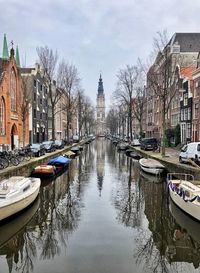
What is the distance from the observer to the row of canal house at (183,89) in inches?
1731

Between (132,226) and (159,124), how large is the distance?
5734 cm

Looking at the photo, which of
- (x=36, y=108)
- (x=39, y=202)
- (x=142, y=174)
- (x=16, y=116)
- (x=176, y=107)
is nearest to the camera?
(x=39, y=202)

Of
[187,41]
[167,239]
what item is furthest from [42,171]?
[187,41]

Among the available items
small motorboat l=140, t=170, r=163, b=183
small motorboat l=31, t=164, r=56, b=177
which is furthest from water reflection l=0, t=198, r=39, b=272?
small motorboat l=140, t=170, r=163, b=183

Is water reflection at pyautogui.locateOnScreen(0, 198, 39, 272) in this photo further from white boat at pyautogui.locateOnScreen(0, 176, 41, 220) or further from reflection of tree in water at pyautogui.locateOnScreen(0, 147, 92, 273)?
white boat at pyautogui.locateOnScreen(0, 176, 41, 220)

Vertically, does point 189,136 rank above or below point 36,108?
below

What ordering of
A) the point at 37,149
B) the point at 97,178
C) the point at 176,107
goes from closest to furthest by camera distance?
the point at 97,178, the point at 37,149, the point at 176,107

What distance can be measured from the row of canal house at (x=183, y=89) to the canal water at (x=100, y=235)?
71.7ft

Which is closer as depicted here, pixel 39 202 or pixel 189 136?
pixel 39 202

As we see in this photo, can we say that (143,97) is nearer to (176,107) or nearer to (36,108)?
(176,107)

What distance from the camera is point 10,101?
44094 millimetres

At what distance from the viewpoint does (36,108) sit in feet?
200

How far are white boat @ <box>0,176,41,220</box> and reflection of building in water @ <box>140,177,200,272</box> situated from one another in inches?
240

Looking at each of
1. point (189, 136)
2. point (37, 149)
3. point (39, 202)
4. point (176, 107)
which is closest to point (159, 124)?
point (176, 107)
